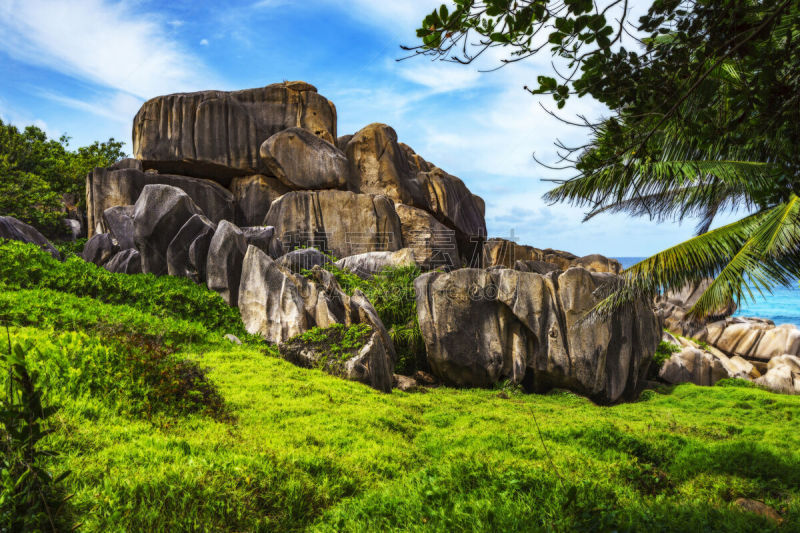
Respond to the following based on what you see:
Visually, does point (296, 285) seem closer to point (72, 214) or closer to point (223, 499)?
point (223, 499)

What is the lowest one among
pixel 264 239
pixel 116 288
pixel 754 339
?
pixel 754 339

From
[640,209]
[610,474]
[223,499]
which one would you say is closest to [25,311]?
[223,499]

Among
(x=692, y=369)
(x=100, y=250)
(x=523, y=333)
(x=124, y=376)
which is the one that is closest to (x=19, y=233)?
Result: (x=100, y=250)

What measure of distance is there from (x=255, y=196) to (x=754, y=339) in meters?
23.0

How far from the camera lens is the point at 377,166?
961 inches

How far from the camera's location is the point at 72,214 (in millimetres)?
24391

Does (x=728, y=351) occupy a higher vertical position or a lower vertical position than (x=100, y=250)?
lower

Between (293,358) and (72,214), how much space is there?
21.3m

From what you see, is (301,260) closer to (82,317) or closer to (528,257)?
(82,317)

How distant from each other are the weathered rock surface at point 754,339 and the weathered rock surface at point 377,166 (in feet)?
50.7

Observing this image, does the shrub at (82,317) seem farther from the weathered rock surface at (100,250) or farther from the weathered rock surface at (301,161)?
the weathered rock surface at (301,161)

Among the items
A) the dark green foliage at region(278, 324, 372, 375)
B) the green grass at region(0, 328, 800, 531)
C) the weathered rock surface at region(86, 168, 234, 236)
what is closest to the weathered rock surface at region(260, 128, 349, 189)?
the weathered rock surface at region(86, 168, 234, 236)

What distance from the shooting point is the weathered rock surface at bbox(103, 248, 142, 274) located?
48.8ft

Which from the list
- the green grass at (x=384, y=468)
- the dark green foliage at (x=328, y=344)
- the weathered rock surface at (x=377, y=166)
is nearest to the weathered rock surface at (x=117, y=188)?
→ the weathered rock surface at (x=377, y=166)
